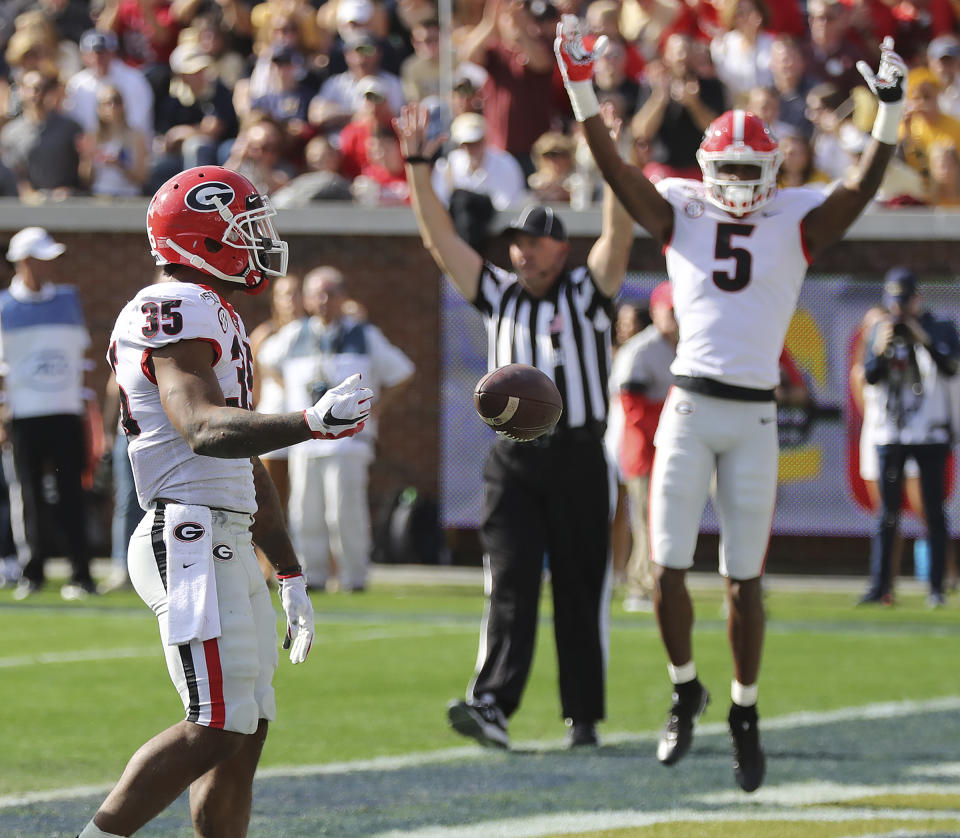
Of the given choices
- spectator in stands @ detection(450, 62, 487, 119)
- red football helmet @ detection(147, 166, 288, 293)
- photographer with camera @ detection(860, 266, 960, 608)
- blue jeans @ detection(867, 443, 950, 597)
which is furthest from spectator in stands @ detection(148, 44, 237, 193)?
red football helmet @ detection(147, 166, 288, 293)

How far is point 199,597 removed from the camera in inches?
146

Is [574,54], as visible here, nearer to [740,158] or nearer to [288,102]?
[740,158]

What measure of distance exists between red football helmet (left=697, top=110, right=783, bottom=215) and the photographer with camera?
211 inches

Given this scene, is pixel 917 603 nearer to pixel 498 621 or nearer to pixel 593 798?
pixel 498 621

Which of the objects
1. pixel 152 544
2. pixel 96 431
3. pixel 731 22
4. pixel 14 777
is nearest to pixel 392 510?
pixel 96 431

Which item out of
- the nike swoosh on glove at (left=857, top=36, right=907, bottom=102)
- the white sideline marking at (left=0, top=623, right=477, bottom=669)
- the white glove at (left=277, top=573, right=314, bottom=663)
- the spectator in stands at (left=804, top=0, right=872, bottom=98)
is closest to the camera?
the white glove at (left=277, top=573, right=314, bottom=663)

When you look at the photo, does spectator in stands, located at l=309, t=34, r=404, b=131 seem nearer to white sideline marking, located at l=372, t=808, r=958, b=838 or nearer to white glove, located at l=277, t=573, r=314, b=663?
white sideline marking, located at l=372, t=808, r=958, b=838

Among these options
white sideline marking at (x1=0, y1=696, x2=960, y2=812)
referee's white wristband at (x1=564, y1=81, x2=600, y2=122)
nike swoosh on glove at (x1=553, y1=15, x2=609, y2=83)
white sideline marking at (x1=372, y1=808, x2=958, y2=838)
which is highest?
nike swoosh on glove at (x1=553, y1=15, x2=609, y2=83)

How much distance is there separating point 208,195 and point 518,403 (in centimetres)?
90

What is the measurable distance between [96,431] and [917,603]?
19.1 feet

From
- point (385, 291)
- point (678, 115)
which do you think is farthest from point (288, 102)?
point (678, 115)

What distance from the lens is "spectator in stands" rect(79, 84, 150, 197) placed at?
13781 millimetres

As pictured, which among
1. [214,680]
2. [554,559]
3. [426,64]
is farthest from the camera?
[426,64]

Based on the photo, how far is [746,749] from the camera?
18.2 ft
